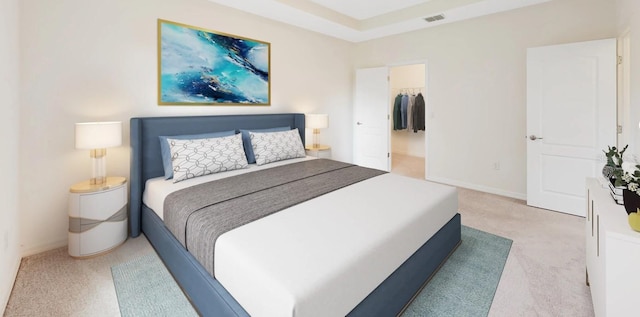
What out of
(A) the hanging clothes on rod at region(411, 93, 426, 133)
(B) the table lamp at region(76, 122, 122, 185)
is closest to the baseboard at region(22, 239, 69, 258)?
(B) the table lamp at region(76, 122, 122, 185)

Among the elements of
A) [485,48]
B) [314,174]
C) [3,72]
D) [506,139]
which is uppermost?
[485,48]

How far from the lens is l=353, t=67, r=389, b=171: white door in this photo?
5.14m

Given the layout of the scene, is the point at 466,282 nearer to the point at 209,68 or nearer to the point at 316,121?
the point at 316,121

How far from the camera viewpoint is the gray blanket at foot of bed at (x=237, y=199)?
1693 mm

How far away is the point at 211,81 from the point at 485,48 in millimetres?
3645

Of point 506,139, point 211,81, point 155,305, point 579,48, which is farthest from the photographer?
point 506,139

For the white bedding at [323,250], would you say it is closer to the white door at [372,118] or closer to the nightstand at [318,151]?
the nightstand at [318,151]

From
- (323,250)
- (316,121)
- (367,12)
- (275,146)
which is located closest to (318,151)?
(316,121)

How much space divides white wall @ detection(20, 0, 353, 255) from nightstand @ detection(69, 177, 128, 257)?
0.36m

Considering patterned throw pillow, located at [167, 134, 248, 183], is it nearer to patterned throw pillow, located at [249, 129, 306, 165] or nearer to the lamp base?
patterned throw pillow, located at [249, 129, 306, 165]

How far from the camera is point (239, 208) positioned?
75.6 inches

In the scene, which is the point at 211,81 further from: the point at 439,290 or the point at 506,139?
the point at 506,139

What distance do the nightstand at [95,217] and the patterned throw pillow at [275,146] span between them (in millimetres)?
1361

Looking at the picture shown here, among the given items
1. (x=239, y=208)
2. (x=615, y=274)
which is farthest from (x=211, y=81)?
(x=615, y=274)
